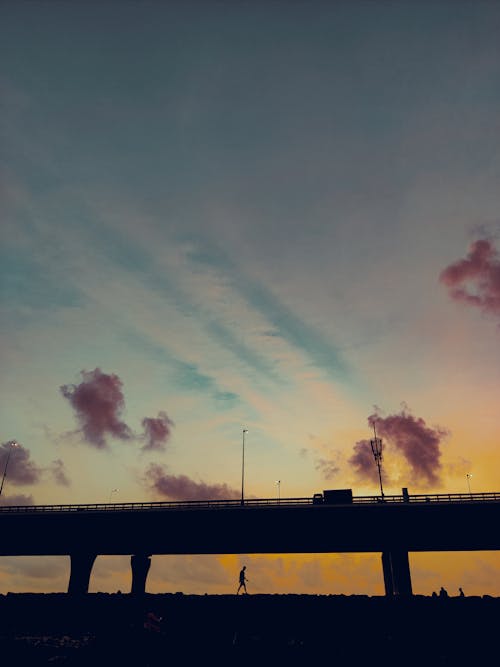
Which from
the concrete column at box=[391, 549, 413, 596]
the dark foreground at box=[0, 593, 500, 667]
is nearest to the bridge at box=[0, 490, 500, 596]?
the concrete column at box=[391, 549, 413, 596]

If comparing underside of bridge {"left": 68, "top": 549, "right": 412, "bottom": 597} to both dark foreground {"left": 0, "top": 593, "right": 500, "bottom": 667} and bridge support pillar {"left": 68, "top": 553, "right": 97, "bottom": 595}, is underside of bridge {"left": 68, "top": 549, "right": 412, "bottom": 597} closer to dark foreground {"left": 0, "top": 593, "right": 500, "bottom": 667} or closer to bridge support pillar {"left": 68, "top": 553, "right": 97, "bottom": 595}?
bridge support pillar {"left": 68, "top": 553, "right": 97, "bottom": 595}

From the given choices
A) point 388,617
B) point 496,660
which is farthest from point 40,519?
point 496,660

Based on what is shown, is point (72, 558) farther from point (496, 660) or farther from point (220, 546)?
point (496, 660)

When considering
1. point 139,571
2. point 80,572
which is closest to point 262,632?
point 139,571

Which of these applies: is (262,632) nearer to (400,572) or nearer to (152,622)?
(152,622)

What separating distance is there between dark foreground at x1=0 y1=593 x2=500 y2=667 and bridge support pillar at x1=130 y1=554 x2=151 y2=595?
29.9m

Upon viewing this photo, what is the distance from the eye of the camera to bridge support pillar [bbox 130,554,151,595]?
5766 centimetres

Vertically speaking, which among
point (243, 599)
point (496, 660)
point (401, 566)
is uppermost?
point (401, 566)

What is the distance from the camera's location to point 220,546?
189ft

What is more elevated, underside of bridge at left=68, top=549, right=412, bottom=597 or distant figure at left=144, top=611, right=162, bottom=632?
underside of bridge at left=68, top=549, right=412, bottom=597

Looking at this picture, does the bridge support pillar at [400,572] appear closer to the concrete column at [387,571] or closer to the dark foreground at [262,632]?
the concrete column at [387,571]

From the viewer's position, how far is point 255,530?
55.0 m

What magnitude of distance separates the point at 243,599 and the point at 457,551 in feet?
114

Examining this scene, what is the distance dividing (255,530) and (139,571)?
16.2 m
